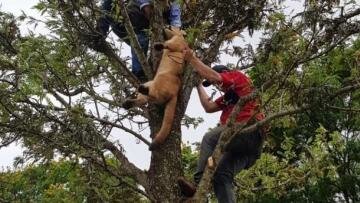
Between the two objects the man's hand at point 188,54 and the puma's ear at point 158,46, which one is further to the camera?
the puma's ear at point 158,46

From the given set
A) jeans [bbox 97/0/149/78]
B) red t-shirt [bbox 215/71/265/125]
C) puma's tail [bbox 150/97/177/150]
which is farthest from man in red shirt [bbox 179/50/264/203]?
jeans [bbox 97/0/149/78]

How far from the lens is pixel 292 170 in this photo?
7.20 meters

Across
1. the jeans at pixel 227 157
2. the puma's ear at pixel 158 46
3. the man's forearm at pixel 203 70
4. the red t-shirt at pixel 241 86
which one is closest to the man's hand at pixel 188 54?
the man's forearm at pixel 203 70

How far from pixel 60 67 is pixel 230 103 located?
1.77m

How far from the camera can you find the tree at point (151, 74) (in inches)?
186

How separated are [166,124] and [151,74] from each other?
2.01 feet

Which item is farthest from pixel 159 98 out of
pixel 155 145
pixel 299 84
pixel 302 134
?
pixel 302 134

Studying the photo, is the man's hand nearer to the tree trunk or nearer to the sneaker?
the tree trunk

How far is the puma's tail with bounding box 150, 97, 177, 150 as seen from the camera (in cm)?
546

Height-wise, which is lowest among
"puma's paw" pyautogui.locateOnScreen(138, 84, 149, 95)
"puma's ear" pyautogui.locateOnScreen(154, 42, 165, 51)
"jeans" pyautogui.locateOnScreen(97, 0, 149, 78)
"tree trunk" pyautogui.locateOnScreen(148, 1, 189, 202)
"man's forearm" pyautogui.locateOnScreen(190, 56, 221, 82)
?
"tree trunk" pyautogui.locateOnScreen(148, 1, 189, 202)

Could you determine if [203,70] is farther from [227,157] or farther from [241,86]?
[227,157]

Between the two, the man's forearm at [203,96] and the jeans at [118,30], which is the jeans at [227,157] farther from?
the jeans at [118,30]

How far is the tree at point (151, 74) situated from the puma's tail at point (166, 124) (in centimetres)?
8

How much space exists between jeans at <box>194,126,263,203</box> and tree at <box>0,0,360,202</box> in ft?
0.86
